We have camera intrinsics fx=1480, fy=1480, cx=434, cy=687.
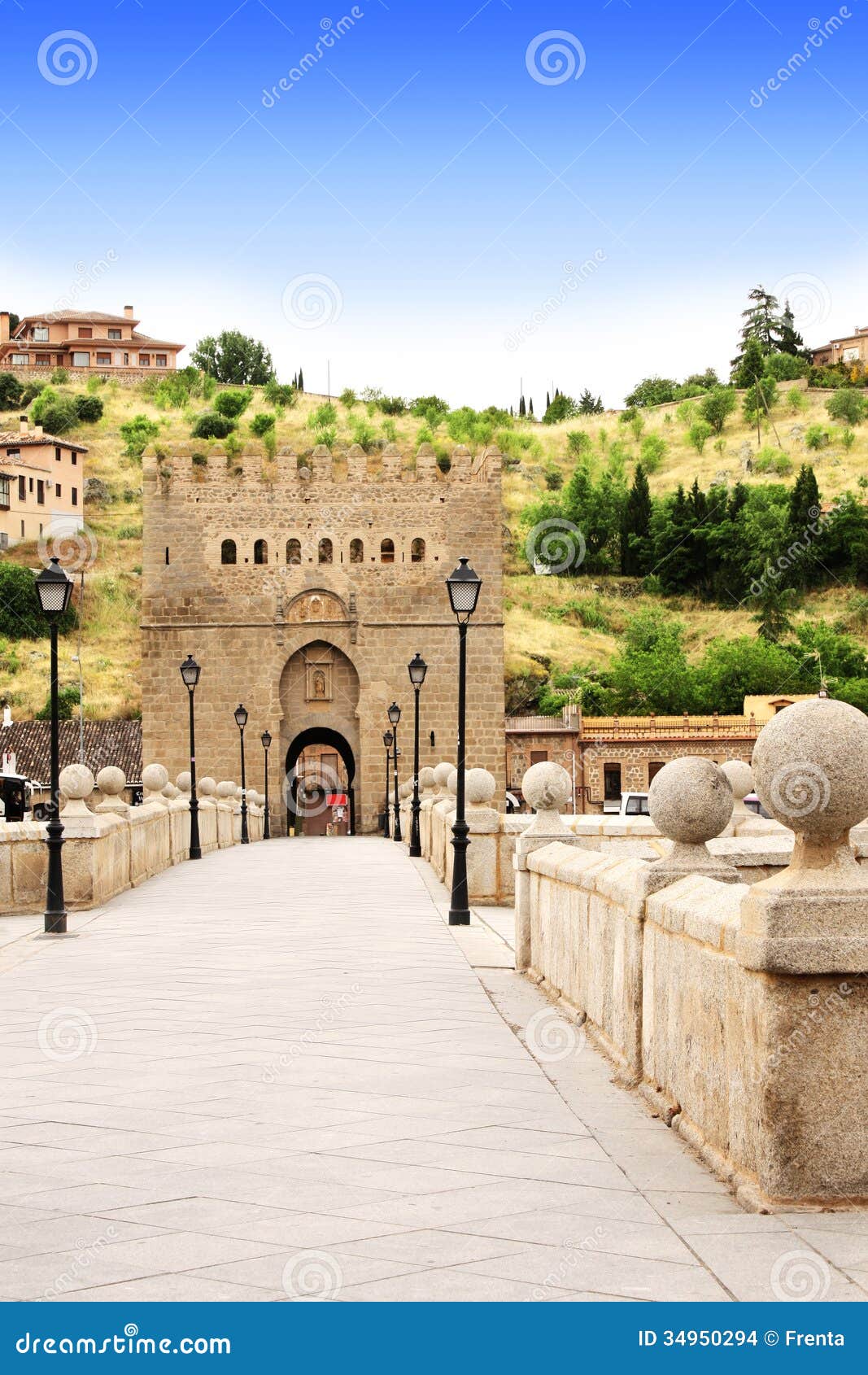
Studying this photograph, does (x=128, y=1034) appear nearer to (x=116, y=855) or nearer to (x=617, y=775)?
(x=116, y=855)

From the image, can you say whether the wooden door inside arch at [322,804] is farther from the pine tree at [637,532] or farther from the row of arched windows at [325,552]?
the pine tree at [637,532]

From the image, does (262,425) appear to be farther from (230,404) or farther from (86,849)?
(86,849)

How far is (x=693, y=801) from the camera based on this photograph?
A: 5836mm

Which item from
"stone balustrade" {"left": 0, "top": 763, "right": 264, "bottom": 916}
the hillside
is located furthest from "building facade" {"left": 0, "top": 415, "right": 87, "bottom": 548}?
"stone balustrade" {"left": 0, "top": 763, "right": 264, "bottom": 916}

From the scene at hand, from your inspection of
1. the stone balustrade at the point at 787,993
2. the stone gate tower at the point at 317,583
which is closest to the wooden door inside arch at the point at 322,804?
the stone gate tower at the point at 317,583

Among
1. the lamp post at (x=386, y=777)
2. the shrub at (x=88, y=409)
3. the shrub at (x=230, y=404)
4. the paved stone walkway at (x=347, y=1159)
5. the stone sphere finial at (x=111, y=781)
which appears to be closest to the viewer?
the paved stone walkway at (x=347, y=1159)

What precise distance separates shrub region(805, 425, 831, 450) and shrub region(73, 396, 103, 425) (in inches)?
2140

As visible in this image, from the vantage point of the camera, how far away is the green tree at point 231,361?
426ft

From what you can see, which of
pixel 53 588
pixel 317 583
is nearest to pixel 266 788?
pixel 317 583

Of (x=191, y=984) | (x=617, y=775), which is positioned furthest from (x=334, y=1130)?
(x=617, y=775)

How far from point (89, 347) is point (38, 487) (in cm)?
3864

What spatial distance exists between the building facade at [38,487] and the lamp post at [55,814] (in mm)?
74929

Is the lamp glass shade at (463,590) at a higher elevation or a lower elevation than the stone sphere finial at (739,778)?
higher
